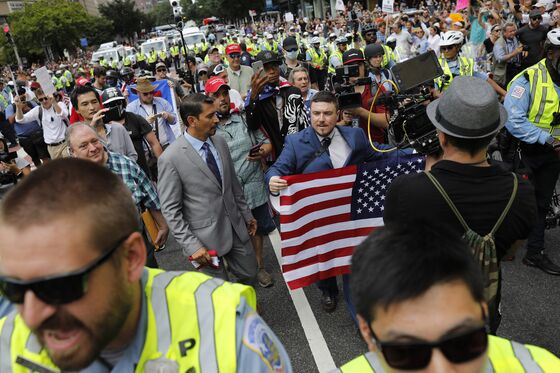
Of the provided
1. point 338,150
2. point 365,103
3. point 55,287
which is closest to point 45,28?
point 365,103

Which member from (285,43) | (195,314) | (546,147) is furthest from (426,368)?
(285,43)

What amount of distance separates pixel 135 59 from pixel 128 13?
68943mm

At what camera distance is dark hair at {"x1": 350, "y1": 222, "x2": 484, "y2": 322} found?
1.19 metres

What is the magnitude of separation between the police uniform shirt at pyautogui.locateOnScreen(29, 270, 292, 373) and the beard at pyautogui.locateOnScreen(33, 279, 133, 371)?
4.8 inches

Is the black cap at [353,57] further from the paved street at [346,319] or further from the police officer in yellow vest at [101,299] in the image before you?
the police officer in yellow vest at [101,299]

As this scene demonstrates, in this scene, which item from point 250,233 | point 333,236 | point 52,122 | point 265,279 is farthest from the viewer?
point 52,122

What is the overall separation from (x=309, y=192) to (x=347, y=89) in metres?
1.37

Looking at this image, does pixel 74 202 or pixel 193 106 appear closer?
pixel 74 202

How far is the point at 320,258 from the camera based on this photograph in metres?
4.07

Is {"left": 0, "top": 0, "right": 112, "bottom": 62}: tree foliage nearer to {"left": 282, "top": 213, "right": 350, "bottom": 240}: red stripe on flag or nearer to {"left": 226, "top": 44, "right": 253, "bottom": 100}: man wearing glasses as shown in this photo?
{"left": 226, "top": 44, "right": 253, "bottom": 100}: man wearing glasses

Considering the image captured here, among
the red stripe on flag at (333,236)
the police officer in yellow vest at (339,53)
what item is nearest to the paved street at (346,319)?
the red stripe on flag at (333,236)

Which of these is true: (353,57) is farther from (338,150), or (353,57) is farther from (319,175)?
(319,175)

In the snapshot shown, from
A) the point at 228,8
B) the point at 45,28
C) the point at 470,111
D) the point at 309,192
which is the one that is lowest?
the point at 309,192

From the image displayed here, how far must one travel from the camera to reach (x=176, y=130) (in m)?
6.96
